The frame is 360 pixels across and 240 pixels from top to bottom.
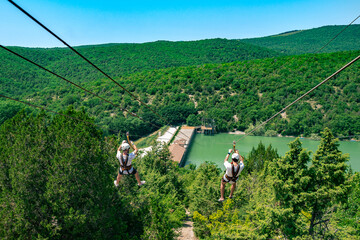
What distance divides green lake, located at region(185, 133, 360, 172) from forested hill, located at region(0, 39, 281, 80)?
67.5 metres

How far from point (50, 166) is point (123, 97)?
67194mm

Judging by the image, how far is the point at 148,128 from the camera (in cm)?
6131

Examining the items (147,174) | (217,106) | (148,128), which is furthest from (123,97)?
(147,174)

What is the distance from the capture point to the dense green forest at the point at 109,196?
10.0 metres

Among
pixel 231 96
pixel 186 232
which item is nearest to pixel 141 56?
pixel 231 96

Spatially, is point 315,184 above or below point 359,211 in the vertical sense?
above

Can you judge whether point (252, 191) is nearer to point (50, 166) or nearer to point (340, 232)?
point (340, 232)

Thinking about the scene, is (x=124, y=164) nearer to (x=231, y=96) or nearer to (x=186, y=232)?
(x=186, y=232)

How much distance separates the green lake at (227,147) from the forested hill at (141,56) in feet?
221

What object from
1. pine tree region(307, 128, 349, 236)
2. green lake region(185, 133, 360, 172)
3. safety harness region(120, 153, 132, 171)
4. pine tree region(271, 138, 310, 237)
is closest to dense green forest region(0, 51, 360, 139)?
green lake region(185, 133, 360, 172)

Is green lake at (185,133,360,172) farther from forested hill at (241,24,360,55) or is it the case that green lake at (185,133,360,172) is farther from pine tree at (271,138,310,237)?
forested hill at (241,24,360,55)

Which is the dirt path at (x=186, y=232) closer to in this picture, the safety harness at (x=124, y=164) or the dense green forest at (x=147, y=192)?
the dense green forest at (x=147, y=192)

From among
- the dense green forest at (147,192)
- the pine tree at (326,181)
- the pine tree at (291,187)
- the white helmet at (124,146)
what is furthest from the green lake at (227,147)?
the white helmet at (124,146)

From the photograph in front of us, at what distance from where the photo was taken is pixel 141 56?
438ft
